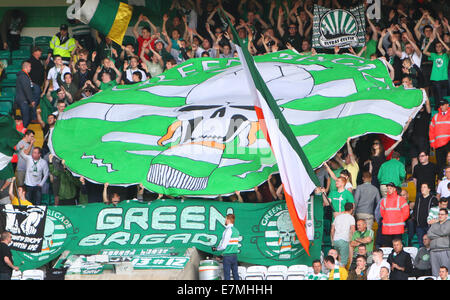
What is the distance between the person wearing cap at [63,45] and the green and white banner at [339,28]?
5.27 metres

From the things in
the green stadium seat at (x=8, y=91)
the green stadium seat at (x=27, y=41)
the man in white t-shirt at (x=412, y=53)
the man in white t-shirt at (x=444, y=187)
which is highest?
the man in white t-shirt at (x=412, y=53)

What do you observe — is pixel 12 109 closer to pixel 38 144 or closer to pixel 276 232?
pixel 38 144

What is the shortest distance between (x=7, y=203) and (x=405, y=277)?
691cm

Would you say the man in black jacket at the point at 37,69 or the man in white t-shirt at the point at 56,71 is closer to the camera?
the man in white t-shirt at the point at 56,71

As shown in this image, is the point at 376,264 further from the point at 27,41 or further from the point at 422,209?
the point at 27,41

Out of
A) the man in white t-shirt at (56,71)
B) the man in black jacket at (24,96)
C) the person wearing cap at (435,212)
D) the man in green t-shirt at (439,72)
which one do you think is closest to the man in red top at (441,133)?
the person wearing cap at (435,212)

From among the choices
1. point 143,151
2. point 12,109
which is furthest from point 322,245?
point 12,109

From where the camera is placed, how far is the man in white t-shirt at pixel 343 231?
16.9 m

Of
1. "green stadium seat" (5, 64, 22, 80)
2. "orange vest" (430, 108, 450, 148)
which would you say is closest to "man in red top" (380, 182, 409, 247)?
"orange vest" (430, 108, 450, 148)

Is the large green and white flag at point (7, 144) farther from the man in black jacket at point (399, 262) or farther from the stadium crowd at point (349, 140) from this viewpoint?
the man in black jacket at point (399, 262)

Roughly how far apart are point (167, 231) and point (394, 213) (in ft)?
11.9

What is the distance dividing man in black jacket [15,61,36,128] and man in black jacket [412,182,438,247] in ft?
26.7

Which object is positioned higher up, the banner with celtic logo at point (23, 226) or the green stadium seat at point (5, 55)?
the green stadium seat at point (5, 55)

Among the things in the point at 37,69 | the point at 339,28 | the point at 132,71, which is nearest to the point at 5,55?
the point at 37,69
